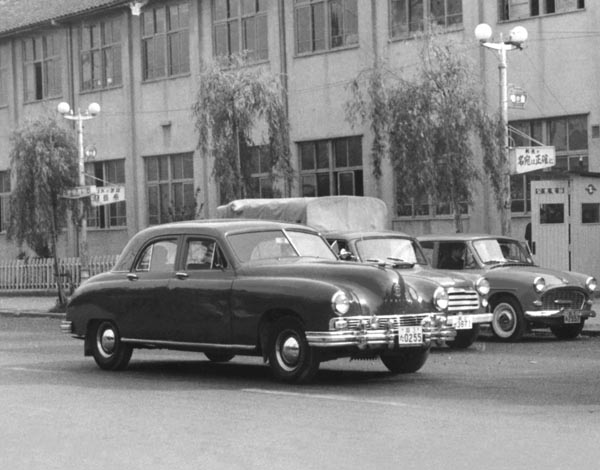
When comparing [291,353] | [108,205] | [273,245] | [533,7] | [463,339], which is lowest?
[463,339]

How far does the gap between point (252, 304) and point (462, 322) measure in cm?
480

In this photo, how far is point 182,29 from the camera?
42.8m

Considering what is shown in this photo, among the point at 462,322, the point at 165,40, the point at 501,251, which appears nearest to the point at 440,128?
the point at 501,251

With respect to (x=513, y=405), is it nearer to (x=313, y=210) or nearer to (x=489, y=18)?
(x=313, y=210)

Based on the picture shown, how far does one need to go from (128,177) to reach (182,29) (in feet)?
17.6

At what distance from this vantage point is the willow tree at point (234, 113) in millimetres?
33656

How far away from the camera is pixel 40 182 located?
35.9 metres

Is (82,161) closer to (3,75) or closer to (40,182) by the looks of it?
(40,182)

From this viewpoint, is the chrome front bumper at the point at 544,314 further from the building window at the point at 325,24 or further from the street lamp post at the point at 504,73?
the building window at the point at 325,24

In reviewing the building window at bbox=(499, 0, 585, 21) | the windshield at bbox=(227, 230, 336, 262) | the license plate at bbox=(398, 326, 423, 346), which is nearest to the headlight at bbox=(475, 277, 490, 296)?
the windshield at bbox=(227, 230, 336, 262)

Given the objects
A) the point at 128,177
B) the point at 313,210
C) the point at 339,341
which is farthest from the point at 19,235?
the point at 339,341

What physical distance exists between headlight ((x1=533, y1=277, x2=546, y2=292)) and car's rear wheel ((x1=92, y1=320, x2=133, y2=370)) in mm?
6767

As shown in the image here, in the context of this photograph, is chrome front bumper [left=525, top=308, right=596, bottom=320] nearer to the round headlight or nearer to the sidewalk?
the sidewalk

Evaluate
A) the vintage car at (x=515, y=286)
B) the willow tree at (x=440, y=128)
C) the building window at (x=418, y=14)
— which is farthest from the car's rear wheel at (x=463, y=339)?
the building window at (x=418, y=14)
